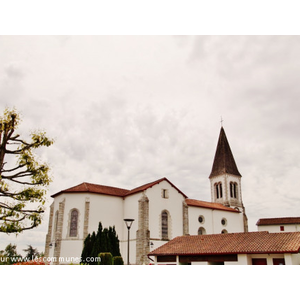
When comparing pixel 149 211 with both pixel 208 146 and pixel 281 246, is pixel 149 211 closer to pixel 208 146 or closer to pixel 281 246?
pixel 208 146

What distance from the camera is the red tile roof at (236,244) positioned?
34.3ft

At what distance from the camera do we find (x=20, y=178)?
26.2 feet

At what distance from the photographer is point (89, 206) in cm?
1920

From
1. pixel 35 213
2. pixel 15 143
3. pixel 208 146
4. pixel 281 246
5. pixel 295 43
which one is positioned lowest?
pixel 281 246

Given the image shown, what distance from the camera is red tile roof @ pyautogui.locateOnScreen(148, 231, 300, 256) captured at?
10453mm

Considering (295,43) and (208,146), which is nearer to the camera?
(295,43)

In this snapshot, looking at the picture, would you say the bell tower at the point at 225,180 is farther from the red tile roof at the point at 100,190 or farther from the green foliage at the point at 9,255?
the green foliage at the point at 9,255

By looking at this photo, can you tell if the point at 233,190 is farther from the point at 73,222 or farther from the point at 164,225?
the point at 73,222

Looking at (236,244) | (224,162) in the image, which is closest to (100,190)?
(236,244)

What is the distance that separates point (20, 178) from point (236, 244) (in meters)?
8.38

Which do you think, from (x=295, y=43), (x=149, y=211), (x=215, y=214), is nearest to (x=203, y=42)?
(x=295, y=43)

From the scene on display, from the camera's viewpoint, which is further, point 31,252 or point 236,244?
point 236,244
